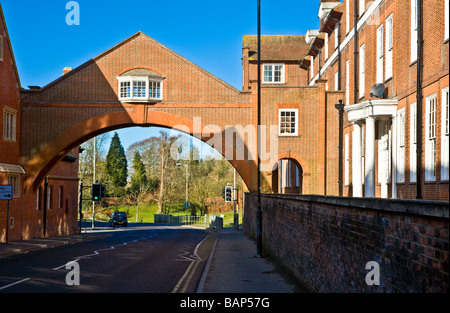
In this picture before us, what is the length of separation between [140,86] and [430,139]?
20507 mm

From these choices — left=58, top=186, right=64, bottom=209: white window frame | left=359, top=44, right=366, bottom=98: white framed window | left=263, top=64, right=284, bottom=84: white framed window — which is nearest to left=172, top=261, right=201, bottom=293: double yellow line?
left=359, top=44, right=366, bottom=98: white framed window

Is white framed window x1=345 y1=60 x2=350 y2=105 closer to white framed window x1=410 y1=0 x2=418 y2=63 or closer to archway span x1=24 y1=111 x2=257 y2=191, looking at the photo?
archway span x1=24 y1=111 x2=257 y2=191

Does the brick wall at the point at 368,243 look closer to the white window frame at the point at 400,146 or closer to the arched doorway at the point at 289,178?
the white window frame at the point at 400,146

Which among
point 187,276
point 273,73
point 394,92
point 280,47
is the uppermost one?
point 280,47

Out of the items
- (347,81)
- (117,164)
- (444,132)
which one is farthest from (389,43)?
(117,164)

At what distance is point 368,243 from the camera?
25.7 ft

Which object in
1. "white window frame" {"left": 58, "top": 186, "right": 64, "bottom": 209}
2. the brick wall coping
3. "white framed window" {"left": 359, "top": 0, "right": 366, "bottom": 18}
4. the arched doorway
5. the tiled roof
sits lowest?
"white window frame" {"left": 58, "top": 186, "right": 64, "bottom": 209}

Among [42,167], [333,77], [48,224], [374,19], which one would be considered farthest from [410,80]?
[48,224]

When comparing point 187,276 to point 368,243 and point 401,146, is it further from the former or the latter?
point 401,146

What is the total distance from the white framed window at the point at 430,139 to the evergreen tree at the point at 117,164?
7037cm

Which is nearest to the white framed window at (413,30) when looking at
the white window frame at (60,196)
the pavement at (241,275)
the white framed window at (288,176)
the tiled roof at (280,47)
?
the pavement at (241,275)

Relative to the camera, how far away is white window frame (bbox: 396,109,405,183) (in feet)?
67.9

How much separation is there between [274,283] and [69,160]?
98.5 feet

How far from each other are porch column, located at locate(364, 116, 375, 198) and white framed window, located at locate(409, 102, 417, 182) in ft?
10.2
